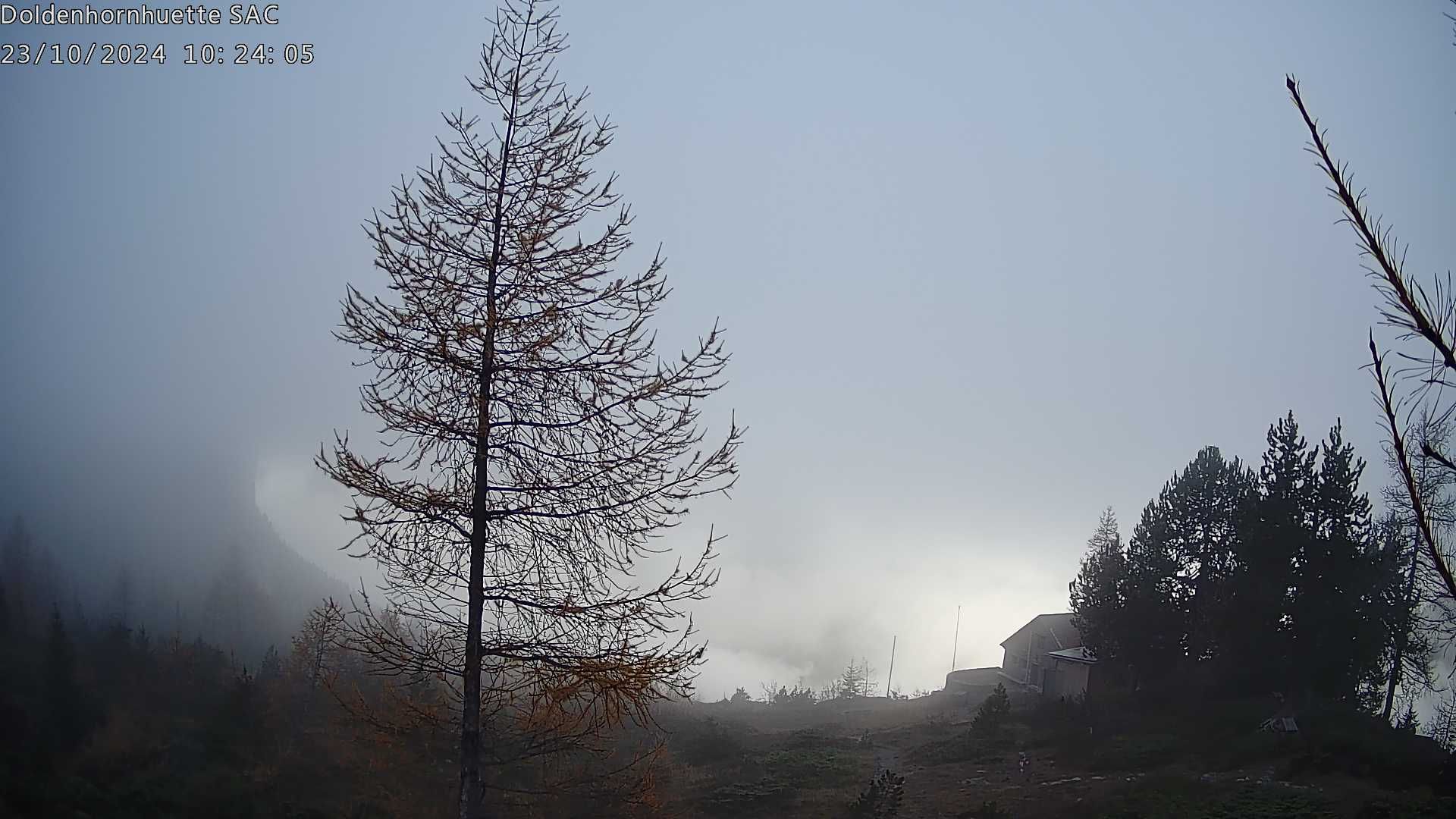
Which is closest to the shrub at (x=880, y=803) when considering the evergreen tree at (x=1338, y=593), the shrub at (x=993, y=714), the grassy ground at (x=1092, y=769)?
the grassy ground at (x=1092, y=769)

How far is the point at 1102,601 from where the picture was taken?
35781 millimetres

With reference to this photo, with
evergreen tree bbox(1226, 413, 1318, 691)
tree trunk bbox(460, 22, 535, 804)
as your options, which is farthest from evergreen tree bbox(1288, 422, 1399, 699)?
tree trunk bbox(460, 22, 535, 804)

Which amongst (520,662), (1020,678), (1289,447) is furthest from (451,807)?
(1020,678)

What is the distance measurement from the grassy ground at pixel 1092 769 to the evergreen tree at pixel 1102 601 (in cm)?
351

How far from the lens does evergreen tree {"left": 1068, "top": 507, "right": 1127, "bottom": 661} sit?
34.7 metres

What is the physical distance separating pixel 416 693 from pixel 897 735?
35348 mm

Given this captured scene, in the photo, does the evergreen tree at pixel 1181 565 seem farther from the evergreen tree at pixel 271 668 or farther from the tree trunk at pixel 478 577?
the evergreen tree at pixel 271 668

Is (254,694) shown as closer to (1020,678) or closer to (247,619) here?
(247,619)

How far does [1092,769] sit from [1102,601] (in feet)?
40.6

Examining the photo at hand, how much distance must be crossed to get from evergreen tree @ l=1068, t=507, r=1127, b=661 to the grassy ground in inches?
138

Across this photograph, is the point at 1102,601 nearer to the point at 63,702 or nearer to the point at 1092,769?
the point at 1092,769

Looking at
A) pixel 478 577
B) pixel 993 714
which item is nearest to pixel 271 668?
pixel 993 714

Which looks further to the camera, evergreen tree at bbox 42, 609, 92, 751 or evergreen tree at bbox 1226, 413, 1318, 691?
evergreen tree at bbox 1226, 413, 1318, 691

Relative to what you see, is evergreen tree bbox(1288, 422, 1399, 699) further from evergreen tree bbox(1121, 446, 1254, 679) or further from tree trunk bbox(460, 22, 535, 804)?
tree trunk bbox(460, 22, 535, 804)
